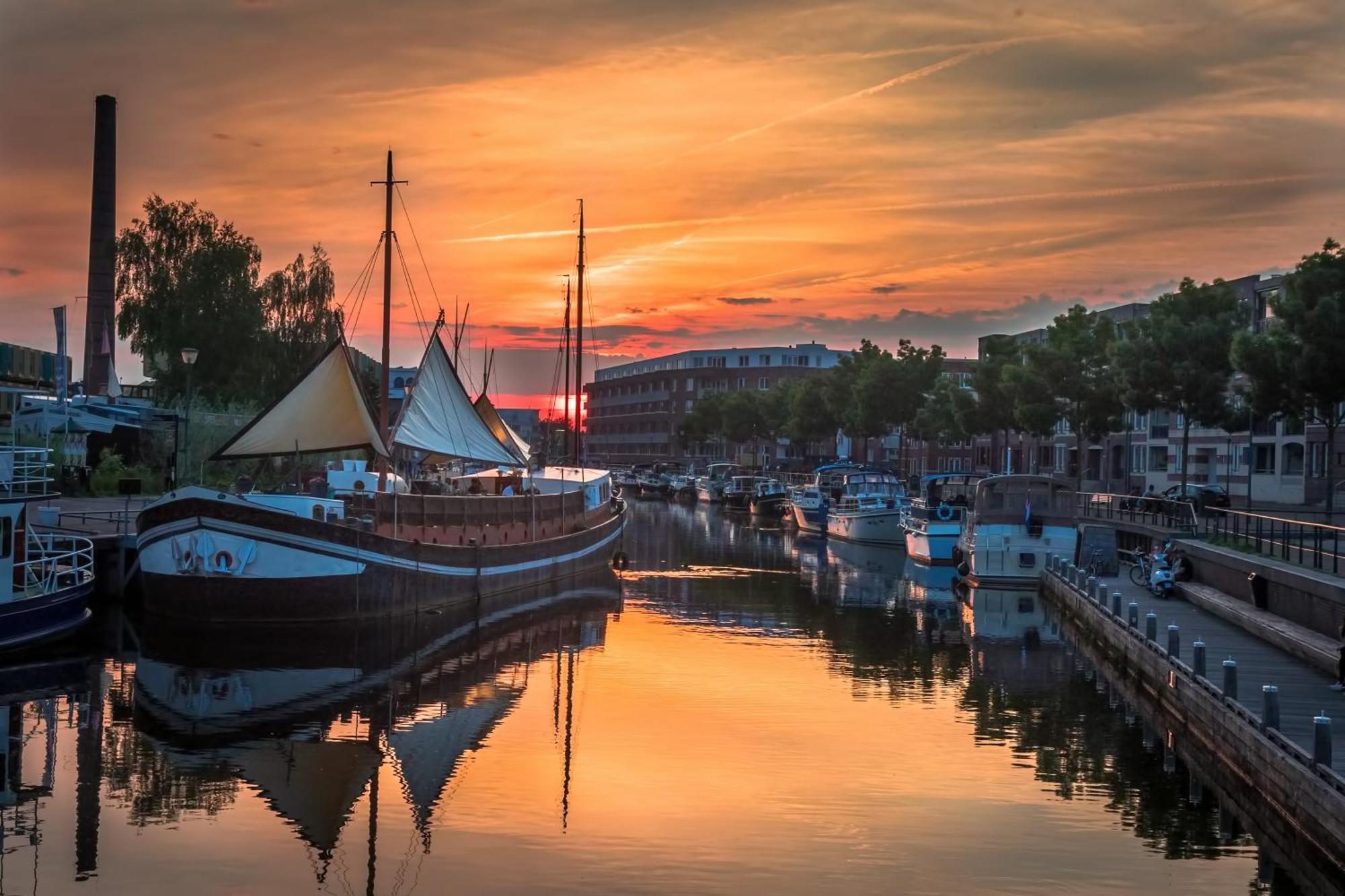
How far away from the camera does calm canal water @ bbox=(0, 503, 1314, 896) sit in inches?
702

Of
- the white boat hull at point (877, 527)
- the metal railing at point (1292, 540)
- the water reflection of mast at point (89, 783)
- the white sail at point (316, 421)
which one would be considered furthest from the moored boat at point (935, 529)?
the water reflection of mast at point (89, 783)

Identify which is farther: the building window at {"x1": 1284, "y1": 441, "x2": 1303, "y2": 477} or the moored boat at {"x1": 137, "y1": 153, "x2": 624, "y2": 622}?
the building window at {"x1": 1284, "y1": 441, "x2": 1303, "y2": 477}

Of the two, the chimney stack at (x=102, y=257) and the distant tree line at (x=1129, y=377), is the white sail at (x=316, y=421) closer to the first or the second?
the distant tree line at (x=1129, y=377)

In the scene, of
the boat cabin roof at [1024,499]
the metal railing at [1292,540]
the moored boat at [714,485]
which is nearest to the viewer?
the metal railing at [1292,540]

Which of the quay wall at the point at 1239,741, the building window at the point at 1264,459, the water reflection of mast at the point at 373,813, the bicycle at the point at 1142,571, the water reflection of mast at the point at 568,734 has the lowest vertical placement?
the water reflection of mast at the point at 373,813

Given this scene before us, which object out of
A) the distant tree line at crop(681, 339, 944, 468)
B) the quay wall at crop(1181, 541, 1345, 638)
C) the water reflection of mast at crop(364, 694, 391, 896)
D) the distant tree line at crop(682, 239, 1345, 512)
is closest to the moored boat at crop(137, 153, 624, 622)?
the water reflection of mast at crop(364, 694, 391, 896)

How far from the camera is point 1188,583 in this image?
4212 cm

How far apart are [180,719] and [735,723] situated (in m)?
10.4

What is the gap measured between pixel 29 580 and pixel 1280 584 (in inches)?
1146

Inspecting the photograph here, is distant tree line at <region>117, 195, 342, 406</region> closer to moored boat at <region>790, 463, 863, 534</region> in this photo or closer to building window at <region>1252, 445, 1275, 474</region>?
moored boat at <region>790, 463, 863, 534</region>

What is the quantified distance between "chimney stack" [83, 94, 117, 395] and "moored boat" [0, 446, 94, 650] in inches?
1703

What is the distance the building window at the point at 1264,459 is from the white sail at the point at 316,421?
60.4m

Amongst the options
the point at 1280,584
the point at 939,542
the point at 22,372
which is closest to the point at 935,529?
the point at 939,542

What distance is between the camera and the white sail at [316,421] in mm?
39469
